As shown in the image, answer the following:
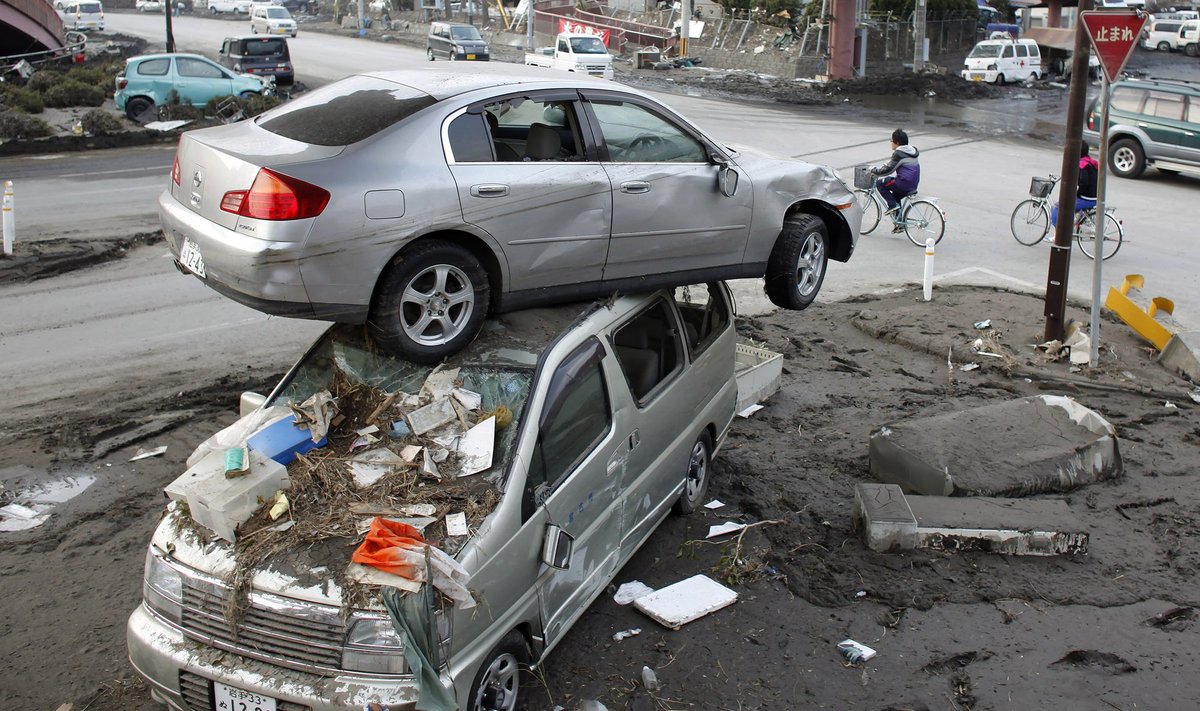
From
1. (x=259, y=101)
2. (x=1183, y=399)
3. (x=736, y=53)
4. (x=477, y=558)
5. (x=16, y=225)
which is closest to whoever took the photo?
(x=477, y=558)

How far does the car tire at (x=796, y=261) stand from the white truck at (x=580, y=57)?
2740cm

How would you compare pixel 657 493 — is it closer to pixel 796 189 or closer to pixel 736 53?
pixel 796 189

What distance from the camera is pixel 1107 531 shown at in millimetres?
6656

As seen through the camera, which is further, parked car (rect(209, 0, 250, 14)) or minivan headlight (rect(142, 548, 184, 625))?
parked car (rect(209, 0, 250, 14))

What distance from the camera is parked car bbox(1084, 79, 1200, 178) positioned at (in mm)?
19391

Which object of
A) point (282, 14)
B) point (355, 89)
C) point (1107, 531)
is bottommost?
point (1107, 531)

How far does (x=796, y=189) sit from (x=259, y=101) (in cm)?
2062

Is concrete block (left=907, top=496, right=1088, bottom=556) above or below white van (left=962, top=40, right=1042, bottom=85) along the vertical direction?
below

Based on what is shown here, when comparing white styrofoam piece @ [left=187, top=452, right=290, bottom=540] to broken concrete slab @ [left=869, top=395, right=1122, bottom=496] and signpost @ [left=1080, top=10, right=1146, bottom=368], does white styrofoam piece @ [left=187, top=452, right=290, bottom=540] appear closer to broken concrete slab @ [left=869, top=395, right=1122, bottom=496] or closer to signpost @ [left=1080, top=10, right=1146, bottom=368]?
broken concrete slab @ [left=869, top=395, right=1122, bottom=496]

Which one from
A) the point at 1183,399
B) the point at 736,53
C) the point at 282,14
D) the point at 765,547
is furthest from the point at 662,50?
the point at 765,547

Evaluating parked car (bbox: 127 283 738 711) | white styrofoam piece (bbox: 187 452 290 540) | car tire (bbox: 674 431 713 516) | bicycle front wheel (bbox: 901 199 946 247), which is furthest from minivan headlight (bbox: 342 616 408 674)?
bicycle front wheel (bbox: 901 199 946 247)

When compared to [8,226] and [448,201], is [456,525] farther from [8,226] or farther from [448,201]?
[8,226]

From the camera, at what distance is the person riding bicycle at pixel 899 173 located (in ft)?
48.1

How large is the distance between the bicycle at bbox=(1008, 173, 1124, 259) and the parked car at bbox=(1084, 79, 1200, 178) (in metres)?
5.92
